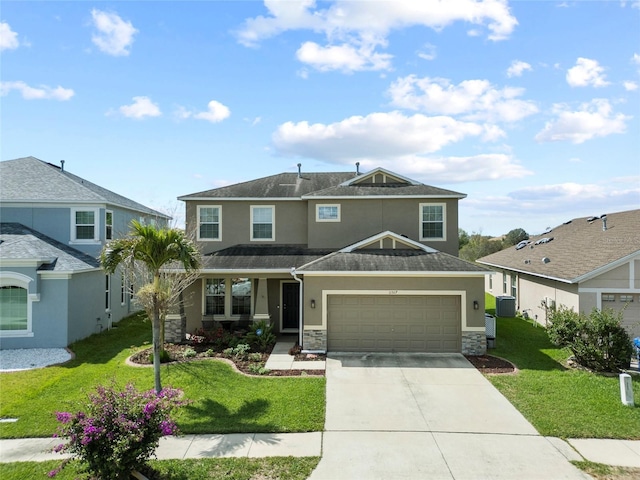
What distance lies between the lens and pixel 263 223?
1648 cm

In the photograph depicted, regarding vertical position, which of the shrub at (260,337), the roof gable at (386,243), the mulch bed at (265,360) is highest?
the roof gable at (386,243)

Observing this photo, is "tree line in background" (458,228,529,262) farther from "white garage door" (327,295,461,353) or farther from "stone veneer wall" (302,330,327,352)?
"stone veneer wall" (302,330,327,352)

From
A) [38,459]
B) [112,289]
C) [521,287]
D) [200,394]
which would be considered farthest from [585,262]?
[112,289]

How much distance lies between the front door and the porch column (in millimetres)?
1301

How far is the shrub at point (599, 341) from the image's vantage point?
10.6 m

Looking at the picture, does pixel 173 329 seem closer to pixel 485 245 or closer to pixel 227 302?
pixel 227 302

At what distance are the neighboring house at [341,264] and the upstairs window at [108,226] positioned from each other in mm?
3796

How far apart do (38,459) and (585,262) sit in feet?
58.1

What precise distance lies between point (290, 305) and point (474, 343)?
7.33 metres

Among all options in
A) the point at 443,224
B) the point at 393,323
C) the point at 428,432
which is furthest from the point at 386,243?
the point at 428,432

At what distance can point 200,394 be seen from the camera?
357 inches

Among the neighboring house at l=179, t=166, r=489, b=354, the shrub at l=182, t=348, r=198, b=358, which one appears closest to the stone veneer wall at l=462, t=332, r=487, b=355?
the neighboring house at l=179, t=166, r=489, b=354

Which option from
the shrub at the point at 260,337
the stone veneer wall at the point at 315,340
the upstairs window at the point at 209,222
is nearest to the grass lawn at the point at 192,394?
the shrub at the point at 260,337

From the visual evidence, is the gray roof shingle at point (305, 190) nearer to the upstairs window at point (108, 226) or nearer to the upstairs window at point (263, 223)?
the upstairs window at point (263, 223)
